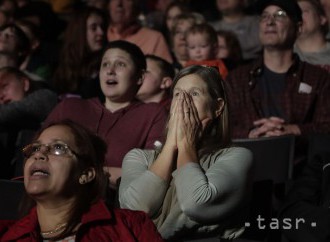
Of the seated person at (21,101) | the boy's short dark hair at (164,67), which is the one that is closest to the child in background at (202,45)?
the boy's short dark hair at (164,67)

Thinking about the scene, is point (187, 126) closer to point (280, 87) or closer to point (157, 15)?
point (280, 87)

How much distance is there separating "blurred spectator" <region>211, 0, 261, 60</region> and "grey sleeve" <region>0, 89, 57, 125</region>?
8.33 ft

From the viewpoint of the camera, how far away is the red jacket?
405cm

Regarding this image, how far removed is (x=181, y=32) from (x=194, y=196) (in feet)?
14.3

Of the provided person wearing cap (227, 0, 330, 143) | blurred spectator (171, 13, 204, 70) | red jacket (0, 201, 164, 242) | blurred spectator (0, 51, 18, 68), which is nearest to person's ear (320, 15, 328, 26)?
person wearing cap (227, 0, 330, 143)

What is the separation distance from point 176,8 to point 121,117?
148 inches

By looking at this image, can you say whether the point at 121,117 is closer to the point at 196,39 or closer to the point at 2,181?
the point at 2,181

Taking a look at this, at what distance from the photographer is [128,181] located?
4621 millimetres

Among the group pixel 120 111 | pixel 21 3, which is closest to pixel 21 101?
pixel 120 111

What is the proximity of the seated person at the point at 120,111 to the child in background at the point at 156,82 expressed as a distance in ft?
2.26

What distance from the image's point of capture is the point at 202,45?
767cm

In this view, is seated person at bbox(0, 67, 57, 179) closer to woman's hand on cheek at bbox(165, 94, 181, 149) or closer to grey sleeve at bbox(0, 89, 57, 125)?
grey sleeve at bbox(0, 89, 57, 125)

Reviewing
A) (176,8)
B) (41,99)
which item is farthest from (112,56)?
(176,8)

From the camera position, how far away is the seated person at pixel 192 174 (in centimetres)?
436
